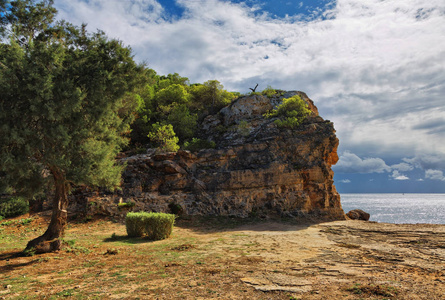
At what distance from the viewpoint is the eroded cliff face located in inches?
846

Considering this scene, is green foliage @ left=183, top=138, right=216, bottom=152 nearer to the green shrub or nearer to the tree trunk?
the green shrub

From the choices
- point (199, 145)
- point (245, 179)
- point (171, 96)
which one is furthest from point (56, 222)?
point (171, 96)

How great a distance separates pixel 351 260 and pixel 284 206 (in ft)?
44.2

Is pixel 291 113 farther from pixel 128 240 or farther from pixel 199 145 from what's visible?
pixel 128 240

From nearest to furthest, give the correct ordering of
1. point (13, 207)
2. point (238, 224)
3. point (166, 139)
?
point (13, 207) < point (238, 224) < point (166, 139)

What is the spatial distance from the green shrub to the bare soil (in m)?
5.24

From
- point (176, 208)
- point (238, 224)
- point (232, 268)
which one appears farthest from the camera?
point (176, 208)

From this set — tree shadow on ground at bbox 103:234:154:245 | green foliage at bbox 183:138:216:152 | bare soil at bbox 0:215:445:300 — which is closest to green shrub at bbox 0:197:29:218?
bare soil at bbox 0:215:445:300

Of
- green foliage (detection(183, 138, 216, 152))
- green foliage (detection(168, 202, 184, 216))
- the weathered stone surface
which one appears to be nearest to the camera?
green foliage (detection(168, 202, 184, 216))

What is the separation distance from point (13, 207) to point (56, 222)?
1145cm

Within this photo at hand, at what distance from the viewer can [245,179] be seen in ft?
74.2

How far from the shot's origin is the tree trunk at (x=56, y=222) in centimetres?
1027

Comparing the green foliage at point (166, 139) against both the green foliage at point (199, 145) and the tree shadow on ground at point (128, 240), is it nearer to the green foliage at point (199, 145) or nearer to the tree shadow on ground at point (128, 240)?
the green foliage at point (199, 145)

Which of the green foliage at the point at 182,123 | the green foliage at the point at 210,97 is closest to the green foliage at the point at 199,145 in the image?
the green foliage at the point at 182,123
